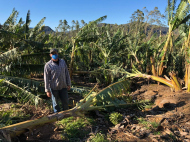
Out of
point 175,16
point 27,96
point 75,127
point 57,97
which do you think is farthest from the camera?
point 175,16

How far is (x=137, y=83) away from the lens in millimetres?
7617

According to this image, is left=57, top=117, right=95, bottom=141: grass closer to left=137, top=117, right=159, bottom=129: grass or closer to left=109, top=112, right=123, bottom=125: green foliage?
left=109, top=112, right=123, bottom=125: green foliage

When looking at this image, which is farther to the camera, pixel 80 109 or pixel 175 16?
pixel 175 16

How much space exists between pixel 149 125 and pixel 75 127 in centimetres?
188

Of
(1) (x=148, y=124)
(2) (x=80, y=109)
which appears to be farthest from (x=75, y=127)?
(1) (x=148, y=124)

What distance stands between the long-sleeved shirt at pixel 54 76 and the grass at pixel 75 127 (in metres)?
0.96

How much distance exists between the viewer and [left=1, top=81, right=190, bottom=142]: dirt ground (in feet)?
10.7

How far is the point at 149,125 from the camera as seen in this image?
12.3 feet

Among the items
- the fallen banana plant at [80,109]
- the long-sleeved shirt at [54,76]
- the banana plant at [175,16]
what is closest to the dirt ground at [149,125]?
the fallen banana plant at [80,109]

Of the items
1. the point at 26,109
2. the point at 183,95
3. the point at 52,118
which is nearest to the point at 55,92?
the point at 52,118

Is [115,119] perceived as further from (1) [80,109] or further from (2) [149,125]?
(1) [80,109]

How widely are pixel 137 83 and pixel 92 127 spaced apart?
4.50m

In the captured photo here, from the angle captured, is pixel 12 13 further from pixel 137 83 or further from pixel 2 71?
pixel 137 83

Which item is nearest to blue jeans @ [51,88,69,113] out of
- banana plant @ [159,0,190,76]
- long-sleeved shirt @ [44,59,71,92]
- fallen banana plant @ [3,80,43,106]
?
long-sleeved shirt @ [44,59,71,92]
